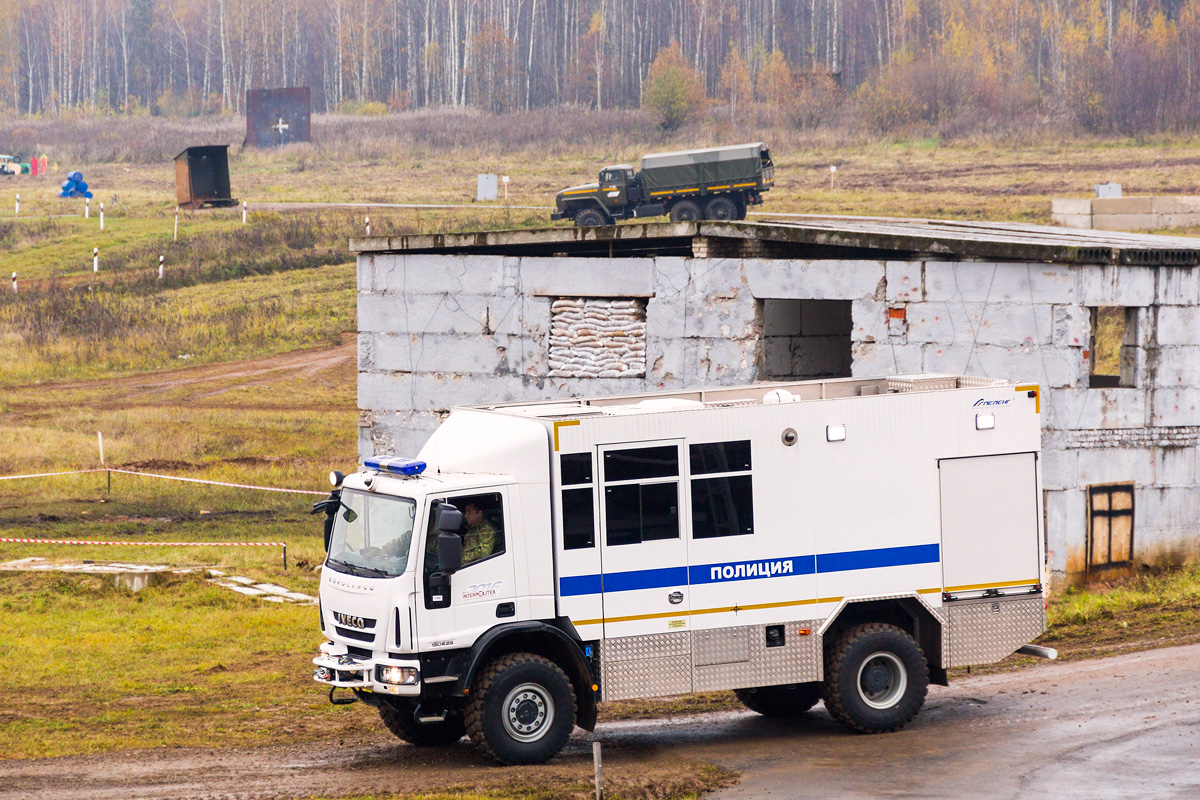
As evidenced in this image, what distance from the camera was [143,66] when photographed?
110m

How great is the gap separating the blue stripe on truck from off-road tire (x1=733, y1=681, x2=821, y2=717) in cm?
158

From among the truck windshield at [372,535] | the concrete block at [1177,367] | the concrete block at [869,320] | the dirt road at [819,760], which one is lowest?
the dirt road at [819,760]

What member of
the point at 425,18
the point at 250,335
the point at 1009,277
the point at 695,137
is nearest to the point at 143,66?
the point at 425,18

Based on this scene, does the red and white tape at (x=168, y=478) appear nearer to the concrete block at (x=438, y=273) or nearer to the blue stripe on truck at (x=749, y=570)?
the concrete block at (x=438, y=273)

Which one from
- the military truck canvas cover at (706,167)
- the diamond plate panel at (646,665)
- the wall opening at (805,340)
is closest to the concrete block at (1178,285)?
the wall opening at (805,340)

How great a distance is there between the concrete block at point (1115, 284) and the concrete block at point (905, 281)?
2051mm

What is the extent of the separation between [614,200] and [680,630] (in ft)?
106

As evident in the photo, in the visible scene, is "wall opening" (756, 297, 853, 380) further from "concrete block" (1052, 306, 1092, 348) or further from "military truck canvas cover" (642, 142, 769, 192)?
"military truck canvas cover" (642, 142, 769, 192)

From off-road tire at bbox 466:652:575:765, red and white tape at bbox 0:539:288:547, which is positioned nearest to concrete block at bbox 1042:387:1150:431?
off-road tire at bbox 466:652:575:765

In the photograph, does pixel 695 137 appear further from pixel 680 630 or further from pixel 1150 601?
pixel 680 630

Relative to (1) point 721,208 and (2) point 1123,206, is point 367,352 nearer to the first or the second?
(1) point 721,208

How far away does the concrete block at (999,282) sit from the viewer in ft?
57.3

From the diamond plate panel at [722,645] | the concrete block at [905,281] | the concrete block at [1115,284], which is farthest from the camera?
the concrete block at [905,281]

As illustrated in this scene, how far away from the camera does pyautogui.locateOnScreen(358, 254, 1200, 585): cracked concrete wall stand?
691 inches
